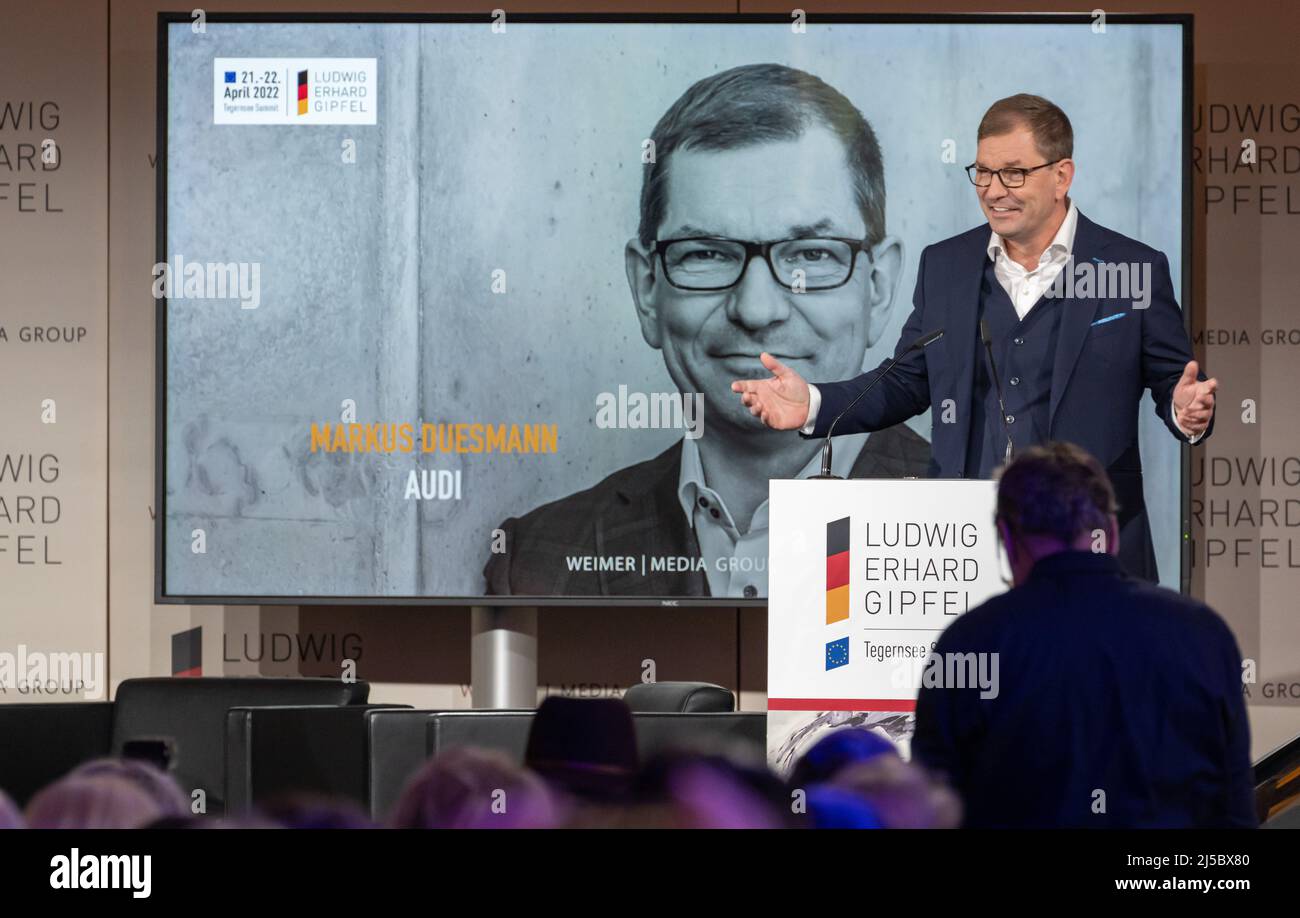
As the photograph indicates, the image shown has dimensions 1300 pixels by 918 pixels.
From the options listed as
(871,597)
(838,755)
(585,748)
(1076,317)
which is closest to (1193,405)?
(1076,317)

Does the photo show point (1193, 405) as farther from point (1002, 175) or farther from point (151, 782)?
point (151, 782)

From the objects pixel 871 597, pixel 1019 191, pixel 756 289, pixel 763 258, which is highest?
pixel 1019 191

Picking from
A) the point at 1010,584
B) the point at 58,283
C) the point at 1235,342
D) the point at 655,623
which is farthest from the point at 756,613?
the point at 1010,584

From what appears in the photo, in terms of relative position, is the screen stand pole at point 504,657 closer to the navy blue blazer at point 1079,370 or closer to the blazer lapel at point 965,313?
the navy blue blazer at point 1079,370

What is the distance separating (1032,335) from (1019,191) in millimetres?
500

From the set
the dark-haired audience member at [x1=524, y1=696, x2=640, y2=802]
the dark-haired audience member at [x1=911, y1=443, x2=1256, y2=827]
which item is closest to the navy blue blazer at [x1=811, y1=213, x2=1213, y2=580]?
the dark-haired audience member at [x1=911, y1=443, x2=1256, y2=827]

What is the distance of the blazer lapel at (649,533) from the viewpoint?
491 cm

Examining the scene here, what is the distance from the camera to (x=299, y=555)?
4922 millimetres

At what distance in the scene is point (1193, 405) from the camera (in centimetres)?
437

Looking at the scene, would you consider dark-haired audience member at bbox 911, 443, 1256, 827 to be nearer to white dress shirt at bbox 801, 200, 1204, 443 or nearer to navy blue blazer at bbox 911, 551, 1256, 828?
navy blue blazer at bbox 911, 551, 1256, 828

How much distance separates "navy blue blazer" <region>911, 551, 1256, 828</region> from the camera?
1731 mm

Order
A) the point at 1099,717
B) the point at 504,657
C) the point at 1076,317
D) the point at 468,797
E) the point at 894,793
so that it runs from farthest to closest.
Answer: the point at 504,657 < the point at 1076,317 < the point at 1099,717 < the point at 894,793 < the point at 468,797

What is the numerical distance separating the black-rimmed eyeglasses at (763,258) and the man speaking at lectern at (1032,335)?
0.92 ft

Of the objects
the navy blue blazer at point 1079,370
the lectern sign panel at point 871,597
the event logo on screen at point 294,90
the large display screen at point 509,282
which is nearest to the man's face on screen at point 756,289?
the large display screen at point 509,282
